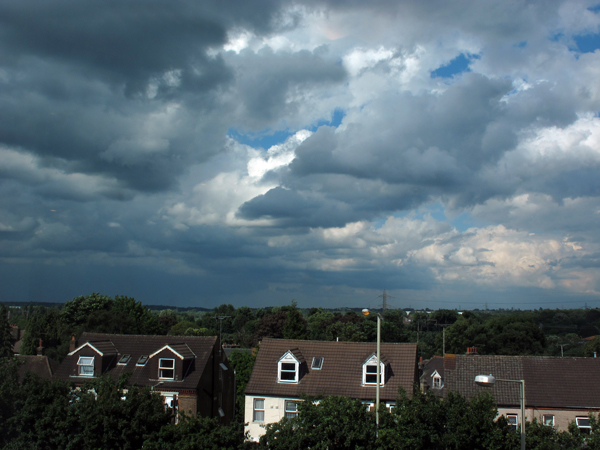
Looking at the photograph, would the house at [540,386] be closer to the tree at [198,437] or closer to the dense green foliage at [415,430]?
the dense green foliage at [415,430]

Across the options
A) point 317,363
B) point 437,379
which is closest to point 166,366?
point 317,363

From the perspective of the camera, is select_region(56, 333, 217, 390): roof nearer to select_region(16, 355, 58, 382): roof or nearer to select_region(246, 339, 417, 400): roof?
select_region(246, 339, 417, 400): roof

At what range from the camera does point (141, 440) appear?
21.5 metres

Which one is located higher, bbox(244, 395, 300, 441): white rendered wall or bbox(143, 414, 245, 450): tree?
bbox(143, 414, 245, 450): tree

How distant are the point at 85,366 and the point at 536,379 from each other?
37814 millimetres

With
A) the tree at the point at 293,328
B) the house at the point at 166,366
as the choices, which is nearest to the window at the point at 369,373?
the house at the point at 166,366

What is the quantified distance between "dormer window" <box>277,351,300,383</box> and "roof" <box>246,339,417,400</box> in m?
0.39

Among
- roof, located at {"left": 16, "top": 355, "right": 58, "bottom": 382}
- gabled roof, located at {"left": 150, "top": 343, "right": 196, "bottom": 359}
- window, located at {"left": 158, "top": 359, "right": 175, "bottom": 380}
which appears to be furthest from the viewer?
roof, located at {"left": 16, "top": 355, "right": 58, "bottom": 382}

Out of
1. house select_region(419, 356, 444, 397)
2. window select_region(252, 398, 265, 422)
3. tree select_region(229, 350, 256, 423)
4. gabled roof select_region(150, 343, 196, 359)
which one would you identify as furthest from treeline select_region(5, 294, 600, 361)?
window select_region(252, 398, 265, 422)

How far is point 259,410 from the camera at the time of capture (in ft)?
119

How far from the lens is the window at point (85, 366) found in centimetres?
4028

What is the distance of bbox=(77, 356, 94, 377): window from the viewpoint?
40.3 m

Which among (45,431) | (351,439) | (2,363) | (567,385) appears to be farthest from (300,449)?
(567,385)

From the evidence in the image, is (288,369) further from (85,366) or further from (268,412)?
(85,366)
